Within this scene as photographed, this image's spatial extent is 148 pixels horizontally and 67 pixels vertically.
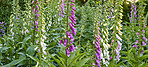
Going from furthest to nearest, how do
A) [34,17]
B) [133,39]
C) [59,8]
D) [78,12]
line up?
[78,12] < [133,39] < [59,8] < [34,17]

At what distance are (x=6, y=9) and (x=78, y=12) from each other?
139 inches

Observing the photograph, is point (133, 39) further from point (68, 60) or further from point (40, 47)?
point (40, 47)

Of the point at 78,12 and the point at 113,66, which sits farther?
the point at 78,12

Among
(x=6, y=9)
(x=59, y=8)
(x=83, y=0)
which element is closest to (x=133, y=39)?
(x=59, y=8)

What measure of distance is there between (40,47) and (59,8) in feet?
8.06

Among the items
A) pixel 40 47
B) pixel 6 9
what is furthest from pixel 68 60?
pixel 6 9

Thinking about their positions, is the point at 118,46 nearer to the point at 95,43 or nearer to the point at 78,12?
the point at 95,43

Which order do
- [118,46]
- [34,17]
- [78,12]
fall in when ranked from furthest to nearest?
[78,12] → [34,17] → [118,46]

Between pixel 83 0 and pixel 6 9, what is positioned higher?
pixel 83 0

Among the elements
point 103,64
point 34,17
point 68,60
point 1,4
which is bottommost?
point 103,64

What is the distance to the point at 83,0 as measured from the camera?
501 inches

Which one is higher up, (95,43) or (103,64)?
(95,43)

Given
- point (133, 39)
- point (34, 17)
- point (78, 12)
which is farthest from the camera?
point (78, 12)

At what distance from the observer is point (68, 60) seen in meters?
2.31
